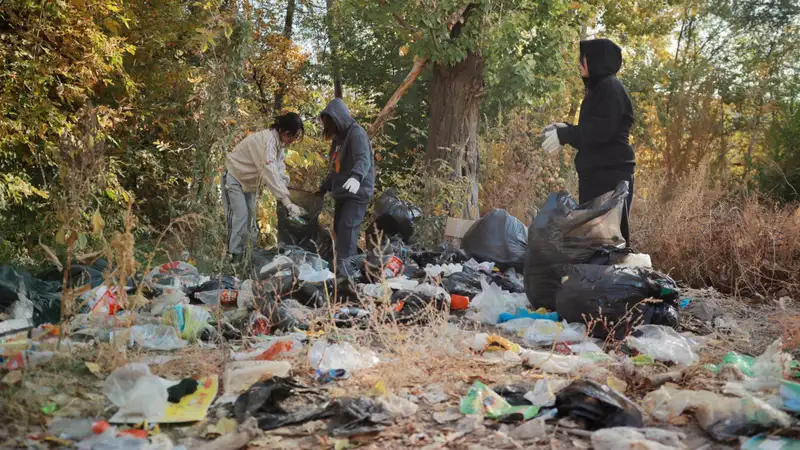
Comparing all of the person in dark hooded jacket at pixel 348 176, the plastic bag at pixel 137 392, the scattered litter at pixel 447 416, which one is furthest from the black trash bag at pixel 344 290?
the scattered litter at pixel 447 416

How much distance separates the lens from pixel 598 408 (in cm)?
249

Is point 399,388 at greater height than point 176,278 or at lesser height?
lesser

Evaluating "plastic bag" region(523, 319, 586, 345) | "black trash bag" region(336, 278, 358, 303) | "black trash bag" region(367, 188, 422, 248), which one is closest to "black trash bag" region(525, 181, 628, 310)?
"plastic bag" region(523, 319, 586, 345)

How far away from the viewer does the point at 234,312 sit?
13.7 ft

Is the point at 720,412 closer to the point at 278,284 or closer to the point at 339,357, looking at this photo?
the point at 339,357

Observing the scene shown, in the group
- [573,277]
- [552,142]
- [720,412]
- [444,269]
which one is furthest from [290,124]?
[720,412]

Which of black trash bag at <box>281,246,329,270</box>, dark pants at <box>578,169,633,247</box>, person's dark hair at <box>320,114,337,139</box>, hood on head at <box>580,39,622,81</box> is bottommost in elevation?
black trash bag at <box>281,246,329,270</box>

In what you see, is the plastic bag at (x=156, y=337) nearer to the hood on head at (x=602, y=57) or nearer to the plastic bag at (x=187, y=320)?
the plastic bag at (x=187, y=320)

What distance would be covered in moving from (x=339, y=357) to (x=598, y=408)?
1210mm

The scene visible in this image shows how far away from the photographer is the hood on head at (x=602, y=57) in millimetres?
4660

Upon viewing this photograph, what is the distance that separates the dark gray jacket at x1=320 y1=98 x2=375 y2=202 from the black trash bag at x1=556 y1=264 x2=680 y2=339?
221 cm

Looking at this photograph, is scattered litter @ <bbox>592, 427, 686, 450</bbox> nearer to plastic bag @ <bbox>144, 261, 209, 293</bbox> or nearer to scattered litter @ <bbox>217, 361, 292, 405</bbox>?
scattered litter @ <bbox>217, 361, 292, 405</bbox>

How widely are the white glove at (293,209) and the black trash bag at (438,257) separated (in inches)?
40.7

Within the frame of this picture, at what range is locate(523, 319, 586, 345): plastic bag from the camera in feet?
12.4
